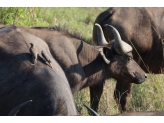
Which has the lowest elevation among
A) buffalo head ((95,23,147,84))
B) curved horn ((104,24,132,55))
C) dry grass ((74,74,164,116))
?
dry grass ((74,74,164,116))

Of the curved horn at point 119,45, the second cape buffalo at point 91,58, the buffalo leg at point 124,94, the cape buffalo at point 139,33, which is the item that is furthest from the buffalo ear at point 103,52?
the buffalo leg at point 124,94

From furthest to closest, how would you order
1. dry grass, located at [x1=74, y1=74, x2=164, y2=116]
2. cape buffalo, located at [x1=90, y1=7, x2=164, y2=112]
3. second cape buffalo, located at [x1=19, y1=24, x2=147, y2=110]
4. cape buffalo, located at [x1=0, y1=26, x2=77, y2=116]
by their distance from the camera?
cape buffalo, located at [x1=90, y1=7, x2=164, y2=112]
dry grass, located at [x1=74, y1=74, x2=164, y2=116]
second cape buffalo, located at [x1=19, y1=24, x2=147, y2=110]
cape buffalo, located at [x1=0, y1=26, x2=77, y2=116]

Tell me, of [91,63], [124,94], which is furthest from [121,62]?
[124,94]

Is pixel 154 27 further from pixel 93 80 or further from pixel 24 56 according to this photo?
pixel 24 56

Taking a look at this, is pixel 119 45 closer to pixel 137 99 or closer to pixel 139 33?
pixel 139 33

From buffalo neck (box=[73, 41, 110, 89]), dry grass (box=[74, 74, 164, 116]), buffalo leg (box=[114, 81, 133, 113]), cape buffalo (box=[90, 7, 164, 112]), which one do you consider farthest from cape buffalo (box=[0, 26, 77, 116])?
buffalo leg (box=[114, 81, 133, 113])

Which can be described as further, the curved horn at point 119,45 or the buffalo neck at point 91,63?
the buffalo neck at point 91,63

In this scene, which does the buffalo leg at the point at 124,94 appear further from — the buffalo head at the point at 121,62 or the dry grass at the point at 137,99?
the buffalo head at the point at 121,62

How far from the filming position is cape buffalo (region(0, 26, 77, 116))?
8.34ft

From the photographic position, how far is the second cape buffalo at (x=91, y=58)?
4.56m

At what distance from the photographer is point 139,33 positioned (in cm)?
600

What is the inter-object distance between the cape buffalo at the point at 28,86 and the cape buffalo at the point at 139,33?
3.07 metres

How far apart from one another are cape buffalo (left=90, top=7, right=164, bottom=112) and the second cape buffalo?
0.89m

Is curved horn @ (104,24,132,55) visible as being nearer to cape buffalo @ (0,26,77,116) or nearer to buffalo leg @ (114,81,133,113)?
buffalo leg @ (114,81,133,113)
